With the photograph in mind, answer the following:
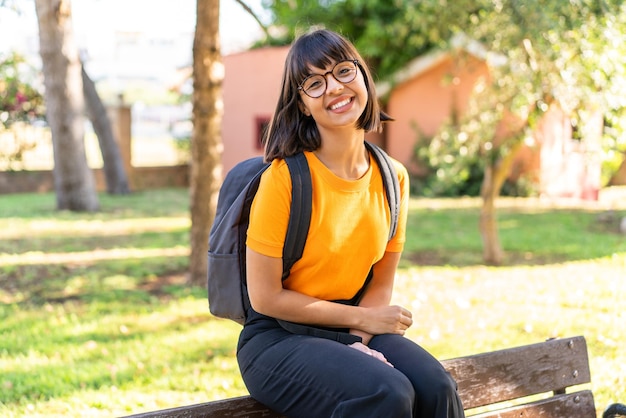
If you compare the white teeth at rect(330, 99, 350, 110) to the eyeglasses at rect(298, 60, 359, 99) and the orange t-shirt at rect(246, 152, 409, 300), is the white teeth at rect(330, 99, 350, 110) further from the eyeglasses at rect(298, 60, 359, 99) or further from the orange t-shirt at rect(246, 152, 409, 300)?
the orange t-shirt at rect(246, 152, 409, 300)

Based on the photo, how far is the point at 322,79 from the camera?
2.86 meters

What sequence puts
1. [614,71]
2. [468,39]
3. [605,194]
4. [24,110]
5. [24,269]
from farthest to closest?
[605,194] → [24,110] → [468,39] → [24,269] → [614,71]

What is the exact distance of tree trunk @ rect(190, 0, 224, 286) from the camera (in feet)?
24.4

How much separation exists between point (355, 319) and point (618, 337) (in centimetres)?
382

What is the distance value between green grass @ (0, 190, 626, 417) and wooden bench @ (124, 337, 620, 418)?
1.23 m

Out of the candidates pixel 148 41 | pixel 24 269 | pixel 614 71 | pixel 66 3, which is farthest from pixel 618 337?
pixel 148 41

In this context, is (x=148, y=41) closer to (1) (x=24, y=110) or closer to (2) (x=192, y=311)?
(1) (x=24, y=110)

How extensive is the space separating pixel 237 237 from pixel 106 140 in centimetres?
1590

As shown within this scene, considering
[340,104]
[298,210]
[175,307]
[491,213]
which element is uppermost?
[340,104]

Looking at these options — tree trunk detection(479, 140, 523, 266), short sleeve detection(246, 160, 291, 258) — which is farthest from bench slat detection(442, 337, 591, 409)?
tree trunk detection(479, 140, 523, 266)

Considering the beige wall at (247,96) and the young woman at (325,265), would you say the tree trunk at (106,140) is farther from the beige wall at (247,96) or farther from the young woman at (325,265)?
the young woman at (325,265)

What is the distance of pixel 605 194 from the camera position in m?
18.8

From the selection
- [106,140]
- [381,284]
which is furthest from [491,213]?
[106,140]

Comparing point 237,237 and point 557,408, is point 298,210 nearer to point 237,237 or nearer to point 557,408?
point 237,237
